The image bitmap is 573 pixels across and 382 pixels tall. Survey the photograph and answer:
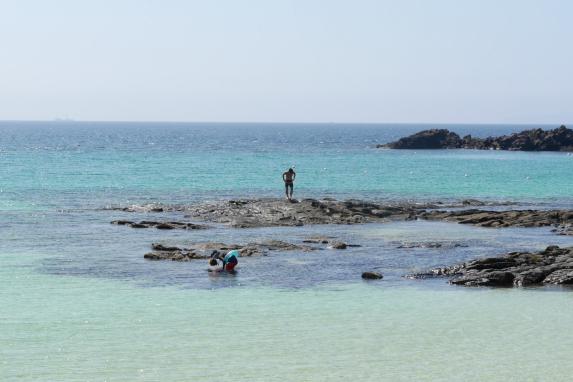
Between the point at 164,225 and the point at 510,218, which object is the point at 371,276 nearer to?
the point at 164,225

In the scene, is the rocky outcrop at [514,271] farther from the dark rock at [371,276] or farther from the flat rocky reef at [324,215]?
the flat rocky reef at [324,215]

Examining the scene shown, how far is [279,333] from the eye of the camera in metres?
24.3

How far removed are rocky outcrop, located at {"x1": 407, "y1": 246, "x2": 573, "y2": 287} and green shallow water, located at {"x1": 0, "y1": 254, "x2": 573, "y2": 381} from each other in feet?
4.05

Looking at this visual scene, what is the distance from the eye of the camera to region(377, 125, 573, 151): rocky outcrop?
146 meters

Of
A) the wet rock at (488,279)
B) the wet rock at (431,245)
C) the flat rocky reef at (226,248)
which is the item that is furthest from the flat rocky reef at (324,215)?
the wet rock at (488,279)

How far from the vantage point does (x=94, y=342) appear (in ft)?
75.5

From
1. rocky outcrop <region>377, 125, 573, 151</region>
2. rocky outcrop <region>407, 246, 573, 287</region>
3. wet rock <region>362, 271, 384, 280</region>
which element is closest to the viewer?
rocky outcrop <region>407, 246, 573, 287</region>

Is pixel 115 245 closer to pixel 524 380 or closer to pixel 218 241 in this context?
pixel 218 241

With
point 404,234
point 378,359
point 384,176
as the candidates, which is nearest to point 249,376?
point 378,359

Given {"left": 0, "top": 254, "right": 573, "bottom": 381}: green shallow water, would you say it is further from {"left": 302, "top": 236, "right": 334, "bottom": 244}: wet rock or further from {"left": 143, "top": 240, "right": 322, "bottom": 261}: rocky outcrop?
{"left": 302, "top": 236, "right": 334, "bottom": 244}: wet rock

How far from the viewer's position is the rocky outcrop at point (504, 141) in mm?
146500

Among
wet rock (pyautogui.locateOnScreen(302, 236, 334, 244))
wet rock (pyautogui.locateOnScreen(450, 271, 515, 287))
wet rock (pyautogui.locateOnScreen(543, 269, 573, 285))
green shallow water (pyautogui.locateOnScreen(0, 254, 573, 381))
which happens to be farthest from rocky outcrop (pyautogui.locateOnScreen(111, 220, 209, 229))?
wet rock (pyautogui.locateOnScreen(543, 269, 573, 285))

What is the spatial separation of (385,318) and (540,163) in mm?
92964

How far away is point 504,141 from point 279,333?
13489cm
